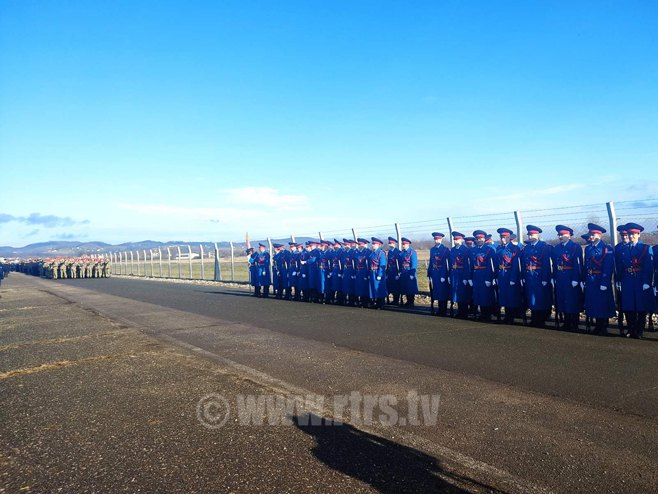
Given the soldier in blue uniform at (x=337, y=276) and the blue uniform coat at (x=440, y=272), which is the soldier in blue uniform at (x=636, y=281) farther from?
the soldier in blue uniform at (x=337, y=276)

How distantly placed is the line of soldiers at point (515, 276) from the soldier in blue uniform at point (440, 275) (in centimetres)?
2

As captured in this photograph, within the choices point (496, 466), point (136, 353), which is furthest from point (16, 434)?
point (496, 466)

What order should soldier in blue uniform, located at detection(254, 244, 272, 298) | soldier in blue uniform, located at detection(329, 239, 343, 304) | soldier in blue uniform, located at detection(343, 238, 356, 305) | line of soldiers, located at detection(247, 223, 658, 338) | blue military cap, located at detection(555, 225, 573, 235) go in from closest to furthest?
line of soldiers, located at detection(247, 223, 658, 338), blue military cap, located at detection(555, 225, 573, 235), soldier in blue uniform, located at detection(343, 238, 356, 305), soldier in blue uniform, located at detection(329, 239, 343, 304), soldier in blue uniform, located at detection(254, 244, 272, 298)

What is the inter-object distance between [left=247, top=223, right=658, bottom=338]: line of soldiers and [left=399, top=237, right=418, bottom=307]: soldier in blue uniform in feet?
0.09

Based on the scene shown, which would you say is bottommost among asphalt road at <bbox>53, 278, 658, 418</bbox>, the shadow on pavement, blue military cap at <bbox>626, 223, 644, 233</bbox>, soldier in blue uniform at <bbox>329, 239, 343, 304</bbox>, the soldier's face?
asphalt road at <bbox>53, 278, 658, 418</bbox>

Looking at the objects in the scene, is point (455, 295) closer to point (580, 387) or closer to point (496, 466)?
point (580, 387)

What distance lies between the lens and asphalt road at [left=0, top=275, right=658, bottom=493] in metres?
3.52

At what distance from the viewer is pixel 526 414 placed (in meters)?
4.64

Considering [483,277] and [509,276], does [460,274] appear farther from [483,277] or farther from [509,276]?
[509,276]

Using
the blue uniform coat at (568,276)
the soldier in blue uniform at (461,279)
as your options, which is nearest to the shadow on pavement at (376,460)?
the blue uniform coat at (568,276)

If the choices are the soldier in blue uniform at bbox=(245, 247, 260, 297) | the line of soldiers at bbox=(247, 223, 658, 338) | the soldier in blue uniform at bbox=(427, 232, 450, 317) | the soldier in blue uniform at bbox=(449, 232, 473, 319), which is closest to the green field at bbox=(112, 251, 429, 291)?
the soldier in blue uniform at bbox=(245, 247, 260, 297)

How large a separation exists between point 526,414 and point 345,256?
409 inches

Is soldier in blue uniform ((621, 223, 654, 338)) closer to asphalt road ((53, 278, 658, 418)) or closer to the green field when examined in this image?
asphalt road ((53, 278, 658, 418))

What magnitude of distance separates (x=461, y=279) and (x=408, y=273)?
2.34 metres
